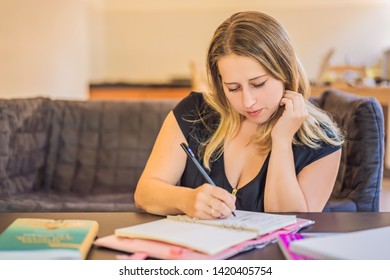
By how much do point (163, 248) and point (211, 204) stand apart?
0.58ft

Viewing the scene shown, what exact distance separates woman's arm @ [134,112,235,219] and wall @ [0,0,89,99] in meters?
2.35

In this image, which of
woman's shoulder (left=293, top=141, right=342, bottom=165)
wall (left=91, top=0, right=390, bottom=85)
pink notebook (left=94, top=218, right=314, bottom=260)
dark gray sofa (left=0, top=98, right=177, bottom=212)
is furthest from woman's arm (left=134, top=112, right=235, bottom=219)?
wall (left=91, top=0, right=390, bottom=85)

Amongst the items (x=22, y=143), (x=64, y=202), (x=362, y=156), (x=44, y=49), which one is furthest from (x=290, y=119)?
(x=44, y=49)

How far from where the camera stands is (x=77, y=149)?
2.39m

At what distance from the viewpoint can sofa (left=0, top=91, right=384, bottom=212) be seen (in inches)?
81.9

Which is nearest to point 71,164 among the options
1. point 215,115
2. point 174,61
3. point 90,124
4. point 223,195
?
point 90,124

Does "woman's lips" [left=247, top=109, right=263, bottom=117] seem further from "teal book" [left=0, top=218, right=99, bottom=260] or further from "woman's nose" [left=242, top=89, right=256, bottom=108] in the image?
"teal book" [left=0, top=218, right=99, bottom=260]

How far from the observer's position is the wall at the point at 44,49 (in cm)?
345

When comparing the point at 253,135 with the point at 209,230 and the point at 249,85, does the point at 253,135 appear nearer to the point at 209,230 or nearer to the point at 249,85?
the point at 249,85

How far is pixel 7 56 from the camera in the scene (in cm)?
342

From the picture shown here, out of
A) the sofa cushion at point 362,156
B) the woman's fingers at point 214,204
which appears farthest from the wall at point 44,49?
the woman's fingers at point 214,204

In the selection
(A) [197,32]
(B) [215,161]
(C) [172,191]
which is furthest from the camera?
(A) [197,32]

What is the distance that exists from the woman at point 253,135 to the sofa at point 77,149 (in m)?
0.67
